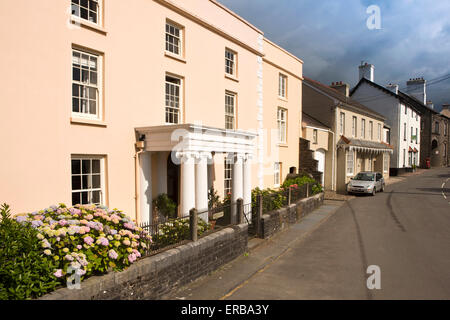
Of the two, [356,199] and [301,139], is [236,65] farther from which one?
[356,199]

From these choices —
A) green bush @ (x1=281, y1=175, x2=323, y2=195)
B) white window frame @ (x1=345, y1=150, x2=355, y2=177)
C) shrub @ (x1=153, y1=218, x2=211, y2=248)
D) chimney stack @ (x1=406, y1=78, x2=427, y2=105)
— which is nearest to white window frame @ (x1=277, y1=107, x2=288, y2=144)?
green bush @ (x1=281, y1=175, x2=323, y2=195)

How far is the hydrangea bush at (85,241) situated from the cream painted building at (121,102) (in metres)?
2.29

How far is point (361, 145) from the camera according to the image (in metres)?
29.7

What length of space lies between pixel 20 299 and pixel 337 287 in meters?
6.32

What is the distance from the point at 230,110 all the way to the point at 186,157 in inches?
240

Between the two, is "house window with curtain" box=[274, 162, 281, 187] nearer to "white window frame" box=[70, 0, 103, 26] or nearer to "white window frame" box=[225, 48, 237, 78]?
"white window frame" box=[225, 48, 237, 78]

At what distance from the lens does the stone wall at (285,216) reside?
479 inches

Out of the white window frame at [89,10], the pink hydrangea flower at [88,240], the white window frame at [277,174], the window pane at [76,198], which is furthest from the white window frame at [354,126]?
the pink hydrangea flower at [88,240]

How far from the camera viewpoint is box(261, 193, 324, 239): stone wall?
12.2 m

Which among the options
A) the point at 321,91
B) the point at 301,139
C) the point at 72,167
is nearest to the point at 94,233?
the point at 72,167

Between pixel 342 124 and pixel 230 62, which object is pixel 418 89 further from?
pixel 230 62

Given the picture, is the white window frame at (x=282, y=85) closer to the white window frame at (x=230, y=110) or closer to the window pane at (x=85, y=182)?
the white window frame at (x=230, y=110)

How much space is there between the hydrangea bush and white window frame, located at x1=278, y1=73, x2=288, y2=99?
50.8ft

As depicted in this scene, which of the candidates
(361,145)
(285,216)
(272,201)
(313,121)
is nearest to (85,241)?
(272,201)
